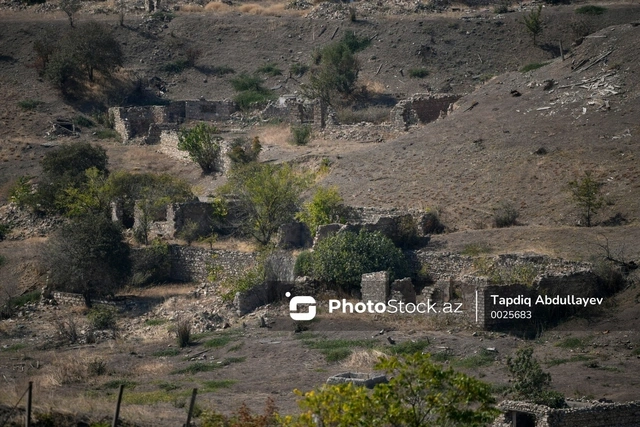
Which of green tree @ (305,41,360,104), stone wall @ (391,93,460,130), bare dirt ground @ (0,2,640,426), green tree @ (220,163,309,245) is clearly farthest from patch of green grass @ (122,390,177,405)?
green tree @ (305,41,360,104)

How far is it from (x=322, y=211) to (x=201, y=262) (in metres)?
3.40

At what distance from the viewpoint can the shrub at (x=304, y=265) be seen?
3966cm

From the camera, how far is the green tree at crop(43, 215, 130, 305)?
41.2 metres

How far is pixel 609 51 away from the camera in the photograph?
52.7 m

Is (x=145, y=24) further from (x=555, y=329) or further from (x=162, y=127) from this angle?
(x=555, y=329)

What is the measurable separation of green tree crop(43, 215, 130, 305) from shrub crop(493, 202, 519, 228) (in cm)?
944

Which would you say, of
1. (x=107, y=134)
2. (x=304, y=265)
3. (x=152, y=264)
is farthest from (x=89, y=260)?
(x=107, y=134)

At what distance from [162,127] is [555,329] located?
2612cm

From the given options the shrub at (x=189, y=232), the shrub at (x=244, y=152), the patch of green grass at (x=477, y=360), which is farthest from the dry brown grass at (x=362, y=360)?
the shrub at (x=244, y=152)

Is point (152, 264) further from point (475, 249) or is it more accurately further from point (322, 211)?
point (475, 249)

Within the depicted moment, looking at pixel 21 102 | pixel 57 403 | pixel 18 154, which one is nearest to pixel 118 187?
pixel 18 154

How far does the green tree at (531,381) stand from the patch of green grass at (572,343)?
2.86m

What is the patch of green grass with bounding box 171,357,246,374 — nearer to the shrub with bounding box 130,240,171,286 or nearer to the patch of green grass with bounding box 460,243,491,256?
the patch of green grass with bounding box 460,243,491,256

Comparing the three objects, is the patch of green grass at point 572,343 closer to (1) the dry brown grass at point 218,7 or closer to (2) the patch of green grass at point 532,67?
(2) the patch of green grass at point 532,67
